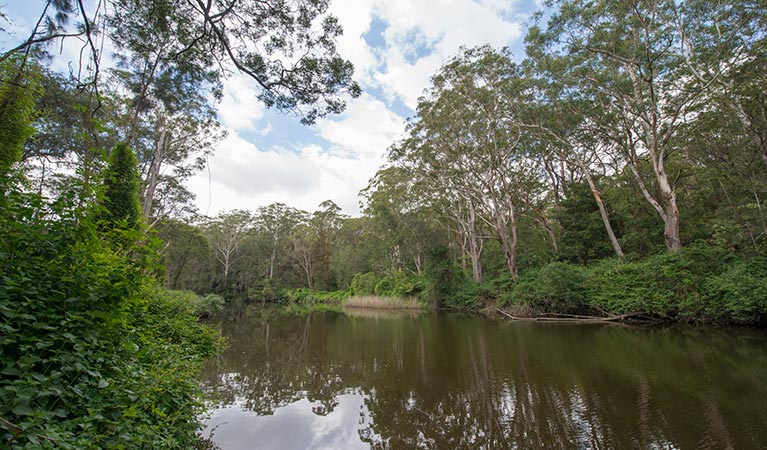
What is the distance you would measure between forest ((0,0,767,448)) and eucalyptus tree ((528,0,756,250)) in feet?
0.25

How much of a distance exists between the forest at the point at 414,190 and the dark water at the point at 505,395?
4.22 feet

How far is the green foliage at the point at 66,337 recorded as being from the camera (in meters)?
1.60

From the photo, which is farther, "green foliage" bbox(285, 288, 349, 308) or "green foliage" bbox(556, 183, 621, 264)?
"green foliage" bbox(285, 288, 349, 308)

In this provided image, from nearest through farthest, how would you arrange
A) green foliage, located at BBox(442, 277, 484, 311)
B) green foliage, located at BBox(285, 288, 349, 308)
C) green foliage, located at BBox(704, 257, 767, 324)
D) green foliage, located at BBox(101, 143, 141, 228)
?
green foliage, located at BBox(101, 143, 141, 228)
green foliage, located at BBox(704, 257, 767, 324)
green foliage, located at BBox(442, 277, 484, 311)
green foliage, located at BBox(285, 288, 349, 308)

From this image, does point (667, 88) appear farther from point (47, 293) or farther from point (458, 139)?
point (47, 293)

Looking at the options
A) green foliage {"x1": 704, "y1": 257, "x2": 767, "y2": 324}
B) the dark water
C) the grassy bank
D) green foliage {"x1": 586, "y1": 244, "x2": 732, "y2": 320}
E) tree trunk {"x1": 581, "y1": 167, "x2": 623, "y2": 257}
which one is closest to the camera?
the dark water

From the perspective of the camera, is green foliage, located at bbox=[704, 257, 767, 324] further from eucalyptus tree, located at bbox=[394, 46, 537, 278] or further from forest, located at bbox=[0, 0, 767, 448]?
eucalyptus tree, located at bbox=[394, 46, 537, 278]

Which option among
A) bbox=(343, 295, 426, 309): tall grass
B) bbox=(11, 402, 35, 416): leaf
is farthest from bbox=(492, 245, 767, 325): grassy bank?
bbox=(11, 402, 35, 416): leaf

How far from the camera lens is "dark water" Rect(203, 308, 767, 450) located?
12.2 feet

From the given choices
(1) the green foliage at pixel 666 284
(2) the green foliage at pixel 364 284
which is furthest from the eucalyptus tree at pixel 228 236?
(1) the green foliage at pixel 666 284

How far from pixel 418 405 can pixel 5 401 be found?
4.36m

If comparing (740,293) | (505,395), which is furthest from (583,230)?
(505,395)

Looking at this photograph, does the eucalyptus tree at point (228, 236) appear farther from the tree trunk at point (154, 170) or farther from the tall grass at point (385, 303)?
the tree trunk at point (154, 170)

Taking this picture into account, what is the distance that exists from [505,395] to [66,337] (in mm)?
5101
